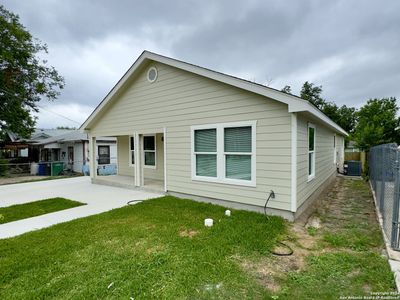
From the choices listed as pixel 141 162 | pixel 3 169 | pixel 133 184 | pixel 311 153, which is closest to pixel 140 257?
pixel 141 162

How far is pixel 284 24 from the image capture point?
27.8 ft

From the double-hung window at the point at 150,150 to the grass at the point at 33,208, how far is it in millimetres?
3696

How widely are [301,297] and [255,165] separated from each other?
3.05 m

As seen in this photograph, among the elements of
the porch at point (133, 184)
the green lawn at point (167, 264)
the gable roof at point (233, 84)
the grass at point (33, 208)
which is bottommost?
the grass at point (33, 208)

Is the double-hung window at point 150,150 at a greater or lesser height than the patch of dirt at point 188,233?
greater

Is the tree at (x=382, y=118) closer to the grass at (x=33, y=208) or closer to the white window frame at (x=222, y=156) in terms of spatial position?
the white window frame at (x=222, y=156)

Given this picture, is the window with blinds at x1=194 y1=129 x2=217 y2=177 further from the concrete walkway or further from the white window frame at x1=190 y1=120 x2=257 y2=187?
the concrete walkway

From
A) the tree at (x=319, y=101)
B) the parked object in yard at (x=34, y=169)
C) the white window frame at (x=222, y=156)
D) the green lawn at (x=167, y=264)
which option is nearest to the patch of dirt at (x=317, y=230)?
the green lawn at (x=167, y=264)

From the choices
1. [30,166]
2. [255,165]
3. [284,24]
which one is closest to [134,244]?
[255,165]

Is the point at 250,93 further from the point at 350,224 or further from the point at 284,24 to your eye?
the point at 284,24

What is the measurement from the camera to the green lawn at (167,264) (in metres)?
2.39

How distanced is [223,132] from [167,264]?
11.7ft

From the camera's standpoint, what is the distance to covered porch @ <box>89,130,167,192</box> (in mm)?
8016

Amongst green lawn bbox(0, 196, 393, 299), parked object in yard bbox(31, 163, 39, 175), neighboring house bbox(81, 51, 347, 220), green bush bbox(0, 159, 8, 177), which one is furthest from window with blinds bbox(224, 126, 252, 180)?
green bush bbox(0, 159, 8, 177)
